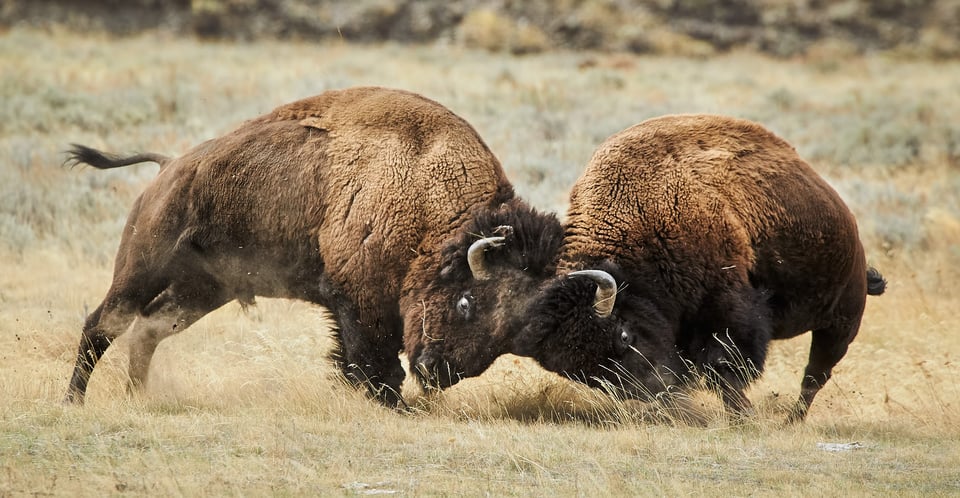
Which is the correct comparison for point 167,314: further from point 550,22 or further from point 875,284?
point 550,22

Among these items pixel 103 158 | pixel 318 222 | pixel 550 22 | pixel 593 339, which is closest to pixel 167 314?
pixel 318 222

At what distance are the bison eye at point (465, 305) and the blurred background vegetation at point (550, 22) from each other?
26.3 meters

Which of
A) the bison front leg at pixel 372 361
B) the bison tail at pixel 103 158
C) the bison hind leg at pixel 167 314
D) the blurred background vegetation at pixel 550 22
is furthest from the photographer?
the blurred background vegetation at pixel 550 22

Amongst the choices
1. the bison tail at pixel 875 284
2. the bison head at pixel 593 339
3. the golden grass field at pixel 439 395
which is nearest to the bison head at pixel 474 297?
the bison head at pixel 593 339

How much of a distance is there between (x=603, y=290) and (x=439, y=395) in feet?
4.40

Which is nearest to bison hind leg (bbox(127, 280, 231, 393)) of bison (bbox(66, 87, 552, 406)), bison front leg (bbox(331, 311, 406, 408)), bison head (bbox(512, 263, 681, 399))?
bison (bbox(66, 87, 552, 406))

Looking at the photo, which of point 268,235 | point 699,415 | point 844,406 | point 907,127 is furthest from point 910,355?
point 907,127

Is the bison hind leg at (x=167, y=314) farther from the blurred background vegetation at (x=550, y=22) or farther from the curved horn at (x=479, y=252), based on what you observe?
the blurred background vegetation at (x=550, y=22)

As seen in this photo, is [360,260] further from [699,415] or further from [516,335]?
[699,415]

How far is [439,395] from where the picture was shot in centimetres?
694

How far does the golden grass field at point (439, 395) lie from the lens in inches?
199

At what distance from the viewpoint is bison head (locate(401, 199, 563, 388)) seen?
6.62 meters

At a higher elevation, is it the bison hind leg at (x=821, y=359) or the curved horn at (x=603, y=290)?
the curved horn at (x=603, y=290)

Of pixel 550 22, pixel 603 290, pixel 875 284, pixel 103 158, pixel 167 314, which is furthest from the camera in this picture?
pixel 550 22
